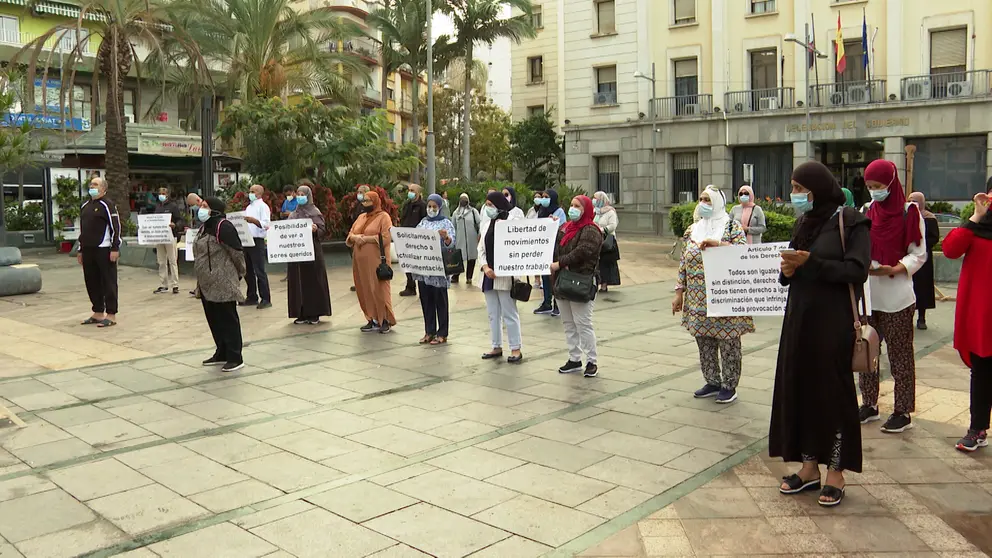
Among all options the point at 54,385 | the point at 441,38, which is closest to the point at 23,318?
the point at 54,385

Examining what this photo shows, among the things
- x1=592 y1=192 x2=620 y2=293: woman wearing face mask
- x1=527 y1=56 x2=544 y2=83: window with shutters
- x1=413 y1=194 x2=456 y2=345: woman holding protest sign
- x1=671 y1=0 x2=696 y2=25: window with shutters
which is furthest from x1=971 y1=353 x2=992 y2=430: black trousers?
x1=527 y1=56 x2=544 y2=83: window with shutters

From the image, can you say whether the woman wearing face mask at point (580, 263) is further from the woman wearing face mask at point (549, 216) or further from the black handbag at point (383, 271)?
the woman wearing face mask at point (549, 216)

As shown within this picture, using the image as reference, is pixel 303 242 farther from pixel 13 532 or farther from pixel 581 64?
pixel 581 64

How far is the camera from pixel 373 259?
11203 millimetres

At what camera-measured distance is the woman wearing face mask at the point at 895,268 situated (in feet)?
19.7

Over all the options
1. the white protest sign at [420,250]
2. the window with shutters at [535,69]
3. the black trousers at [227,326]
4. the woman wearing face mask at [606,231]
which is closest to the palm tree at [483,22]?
the window with shutters at [535,69]

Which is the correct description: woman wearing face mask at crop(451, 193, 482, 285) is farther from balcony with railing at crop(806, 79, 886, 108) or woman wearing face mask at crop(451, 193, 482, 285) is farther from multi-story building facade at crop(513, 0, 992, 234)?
balcony with railing at crop(806, 79, 886, 108)

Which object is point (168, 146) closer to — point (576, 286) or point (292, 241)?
point (292, 241)

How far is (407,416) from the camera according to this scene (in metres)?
6.91

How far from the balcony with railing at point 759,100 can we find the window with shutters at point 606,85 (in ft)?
17.0

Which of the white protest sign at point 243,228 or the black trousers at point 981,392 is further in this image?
the white protest sign at point 243,228

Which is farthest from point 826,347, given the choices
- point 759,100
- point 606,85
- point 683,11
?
point 606,85

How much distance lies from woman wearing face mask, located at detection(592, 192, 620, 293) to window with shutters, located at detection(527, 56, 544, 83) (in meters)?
34.5

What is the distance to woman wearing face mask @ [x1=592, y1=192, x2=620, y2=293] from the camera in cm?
1380
